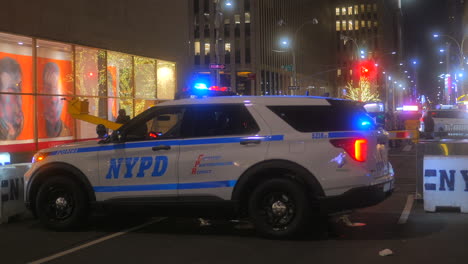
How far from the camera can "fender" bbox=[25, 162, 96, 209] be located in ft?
26.8

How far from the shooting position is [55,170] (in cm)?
837

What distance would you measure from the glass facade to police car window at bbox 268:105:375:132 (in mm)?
12174

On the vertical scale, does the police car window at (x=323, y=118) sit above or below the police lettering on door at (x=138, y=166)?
above

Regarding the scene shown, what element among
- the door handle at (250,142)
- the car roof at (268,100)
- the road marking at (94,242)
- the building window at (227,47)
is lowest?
the road marking at (94,242)

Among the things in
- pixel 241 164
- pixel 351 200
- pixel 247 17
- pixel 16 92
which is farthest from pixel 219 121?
pixel 247 17

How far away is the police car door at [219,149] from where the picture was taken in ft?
24.6

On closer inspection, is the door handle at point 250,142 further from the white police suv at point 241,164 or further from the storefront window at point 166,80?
the storefront window at point 166,80

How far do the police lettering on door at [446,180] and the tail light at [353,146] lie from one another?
2513 millimetres

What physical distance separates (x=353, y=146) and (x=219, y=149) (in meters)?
1.77

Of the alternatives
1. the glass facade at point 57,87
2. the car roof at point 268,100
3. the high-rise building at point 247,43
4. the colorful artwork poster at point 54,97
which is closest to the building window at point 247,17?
the high-rise building at point 247,43

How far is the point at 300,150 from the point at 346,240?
1.36 metres

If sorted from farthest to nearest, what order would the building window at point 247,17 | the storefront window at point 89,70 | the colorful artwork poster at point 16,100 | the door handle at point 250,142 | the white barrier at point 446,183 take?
1. the building window at point 247,17
2. the storefront window at point 89,70
3. the colorful artwork poster at point 16,100
4. the white barrier at point 446,183
5. the door handle at point 250,142

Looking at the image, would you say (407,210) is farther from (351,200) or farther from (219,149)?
(219,149)

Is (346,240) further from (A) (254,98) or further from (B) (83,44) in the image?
(B) (83,44)
